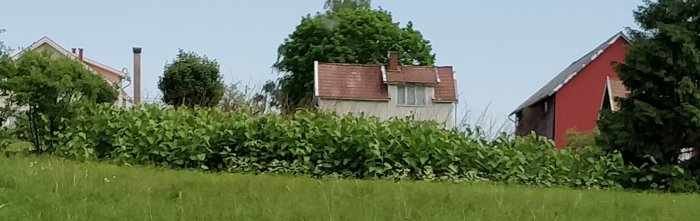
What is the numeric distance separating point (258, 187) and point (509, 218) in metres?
2.08

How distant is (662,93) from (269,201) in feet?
22.2

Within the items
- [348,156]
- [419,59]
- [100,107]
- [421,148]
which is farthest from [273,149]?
[419,59]

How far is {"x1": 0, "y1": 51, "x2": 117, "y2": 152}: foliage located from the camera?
9750 millimetres

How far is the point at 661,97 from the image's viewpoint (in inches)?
400

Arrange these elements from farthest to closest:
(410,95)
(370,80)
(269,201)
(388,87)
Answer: (410,95), (370,80), (388,87), (269,201)

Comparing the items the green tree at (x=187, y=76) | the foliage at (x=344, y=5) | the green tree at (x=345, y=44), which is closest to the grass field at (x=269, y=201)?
the green tree at (x=187, y=76)

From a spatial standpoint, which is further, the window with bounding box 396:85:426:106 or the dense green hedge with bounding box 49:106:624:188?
the window with bounding box 396:85:426:106

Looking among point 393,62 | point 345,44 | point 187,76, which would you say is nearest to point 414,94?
point 393,62

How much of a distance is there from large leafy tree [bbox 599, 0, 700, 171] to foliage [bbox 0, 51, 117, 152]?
6589 mm

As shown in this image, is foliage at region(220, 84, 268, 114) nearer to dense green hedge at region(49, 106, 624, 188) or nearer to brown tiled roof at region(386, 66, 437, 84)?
dense green hedge at region(49, 106, 624, 188)

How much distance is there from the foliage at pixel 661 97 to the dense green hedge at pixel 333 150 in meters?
0.53

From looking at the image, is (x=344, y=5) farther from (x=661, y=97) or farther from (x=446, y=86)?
(x=661, y=97)

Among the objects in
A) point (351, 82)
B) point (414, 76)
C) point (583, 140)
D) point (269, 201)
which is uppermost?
point (414, 76)

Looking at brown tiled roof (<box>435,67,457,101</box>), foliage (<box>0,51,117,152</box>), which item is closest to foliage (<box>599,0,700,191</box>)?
foliage (<box>0,51,117,152</box>)
